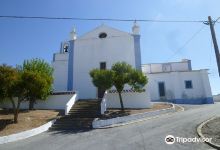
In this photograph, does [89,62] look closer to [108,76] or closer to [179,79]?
[108,76]

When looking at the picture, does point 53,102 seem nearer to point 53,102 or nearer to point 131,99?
point 53,102

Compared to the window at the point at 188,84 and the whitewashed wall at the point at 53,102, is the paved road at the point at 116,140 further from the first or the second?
the window at the point at 188,84

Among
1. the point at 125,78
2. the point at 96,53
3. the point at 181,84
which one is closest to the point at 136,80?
the point at 125,78

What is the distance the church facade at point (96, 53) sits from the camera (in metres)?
24.8

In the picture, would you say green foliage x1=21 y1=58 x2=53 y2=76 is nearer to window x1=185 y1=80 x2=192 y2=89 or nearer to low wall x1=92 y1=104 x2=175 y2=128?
low wall x1=92 y1=104 x2=175 y2=128

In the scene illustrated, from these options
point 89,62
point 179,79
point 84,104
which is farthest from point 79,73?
point 179,79

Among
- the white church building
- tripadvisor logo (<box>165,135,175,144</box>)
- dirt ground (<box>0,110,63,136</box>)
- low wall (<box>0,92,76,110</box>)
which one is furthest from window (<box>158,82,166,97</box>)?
tripadvisor logo (<box>165,135,175,144</box>)

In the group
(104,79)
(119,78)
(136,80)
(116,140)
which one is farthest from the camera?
(136,80)

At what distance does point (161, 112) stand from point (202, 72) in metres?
15.6

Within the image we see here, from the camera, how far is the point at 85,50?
2634cm

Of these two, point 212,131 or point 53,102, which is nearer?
point 212,131

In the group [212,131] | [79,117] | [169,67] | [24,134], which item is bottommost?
[24,134]

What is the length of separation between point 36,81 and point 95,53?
10889mm

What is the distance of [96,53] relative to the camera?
2603 cm
